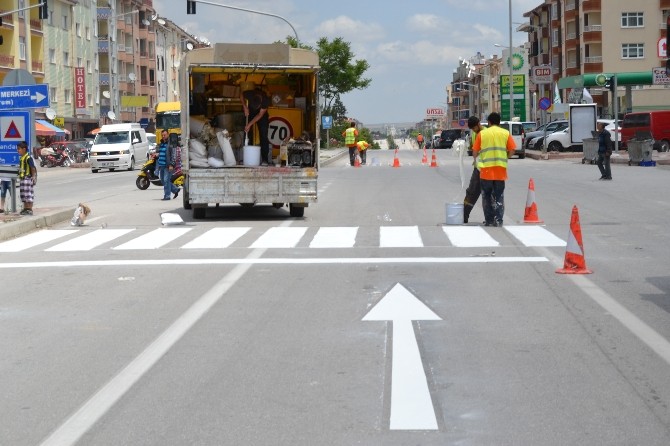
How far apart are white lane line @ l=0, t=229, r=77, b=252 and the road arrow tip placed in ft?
24.5

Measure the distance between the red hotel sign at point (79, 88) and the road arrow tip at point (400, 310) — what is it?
257 ft

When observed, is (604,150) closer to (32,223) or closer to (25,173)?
(25,173)

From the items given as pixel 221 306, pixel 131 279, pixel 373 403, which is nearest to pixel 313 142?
pixel 131 279

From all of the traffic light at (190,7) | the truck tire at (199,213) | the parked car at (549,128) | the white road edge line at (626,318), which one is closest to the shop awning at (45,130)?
the traffic light at (190,7)

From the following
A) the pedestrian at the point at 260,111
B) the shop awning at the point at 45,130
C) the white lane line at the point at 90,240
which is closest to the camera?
the white lane line at the point at 90,240

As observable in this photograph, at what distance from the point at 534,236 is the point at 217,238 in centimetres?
482

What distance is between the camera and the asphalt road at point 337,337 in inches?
248

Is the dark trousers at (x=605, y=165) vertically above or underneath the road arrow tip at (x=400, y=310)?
above

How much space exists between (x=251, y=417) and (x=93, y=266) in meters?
7.90

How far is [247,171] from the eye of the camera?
19875 mm

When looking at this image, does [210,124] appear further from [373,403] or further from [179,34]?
[179,34]

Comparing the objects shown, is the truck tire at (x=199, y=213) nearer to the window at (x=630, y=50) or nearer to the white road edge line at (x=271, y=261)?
the white road edge line at (x=271, y=261)

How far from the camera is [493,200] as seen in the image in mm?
17859

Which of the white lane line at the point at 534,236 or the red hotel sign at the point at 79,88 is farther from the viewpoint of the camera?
the red hotel sign at the point at 79,88
